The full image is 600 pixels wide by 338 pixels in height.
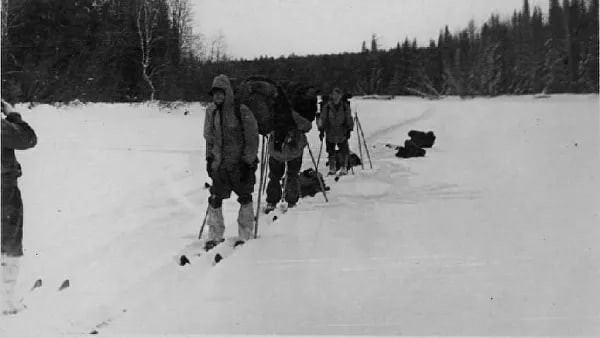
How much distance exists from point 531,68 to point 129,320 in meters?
6.99

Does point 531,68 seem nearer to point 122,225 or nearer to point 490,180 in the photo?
point 490,180

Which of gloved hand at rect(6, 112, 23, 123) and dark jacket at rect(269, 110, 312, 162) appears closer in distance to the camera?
gloved hand at rect(6, 112, 23, 123)

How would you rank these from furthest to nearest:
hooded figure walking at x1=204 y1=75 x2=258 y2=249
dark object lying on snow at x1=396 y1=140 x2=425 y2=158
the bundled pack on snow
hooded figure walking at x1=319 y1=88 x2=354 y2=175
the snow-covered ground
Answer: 1. dark object lying on snow at x1=396 y1=140 x2=425 y2=158
2. hooded figure walking at x1=319 y1=88 x2=354 y2=175
3. the bundled pack on snow
4. hooded figure walking at x1=204 y1=75 x2=258 y2=249
5. the snow-covered ground

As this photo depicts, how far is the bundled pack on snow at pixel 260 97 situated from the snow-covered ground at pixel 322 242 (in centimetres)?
146

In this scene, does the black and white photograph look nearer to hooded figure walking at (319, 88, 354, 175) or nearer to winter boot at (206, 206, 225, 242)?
winter boot at (206, 206, 225, 242)

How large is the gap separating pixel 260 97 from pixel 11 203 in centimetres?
337

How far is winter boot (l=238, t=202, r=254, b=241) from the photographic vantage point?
635cm

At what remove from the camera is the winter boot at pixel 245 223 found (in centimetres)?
635

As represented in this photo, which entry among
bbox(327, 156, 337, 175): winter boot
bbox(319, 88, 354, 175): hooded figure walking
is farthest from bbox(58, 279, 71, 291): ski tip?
bbox(327, 156, 337, 175): winter boot

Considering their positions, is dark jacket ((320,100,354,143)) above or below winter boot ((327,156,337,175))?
above

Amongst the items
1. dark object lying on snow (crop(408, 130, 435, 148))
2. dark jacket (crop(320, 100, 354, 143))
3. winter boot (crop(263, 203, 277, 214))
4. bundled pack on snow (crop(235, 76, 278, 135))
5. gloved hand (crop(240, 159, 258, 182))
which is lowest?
winter boot (crop(263, 203, 277, 214))

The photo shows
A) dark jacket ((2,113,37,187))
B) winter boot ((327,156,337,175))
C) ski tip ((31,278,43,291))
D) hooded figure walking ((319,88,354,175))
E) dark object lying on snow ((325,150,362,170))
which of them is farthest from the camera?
winter boot ((327,156,337,175))

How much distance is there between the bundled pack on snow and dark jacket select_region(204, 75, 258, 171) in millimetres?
762

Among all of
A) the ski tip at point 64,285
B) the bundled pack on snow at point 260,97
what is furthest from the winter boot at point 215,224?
the ski tip at point 64,285
